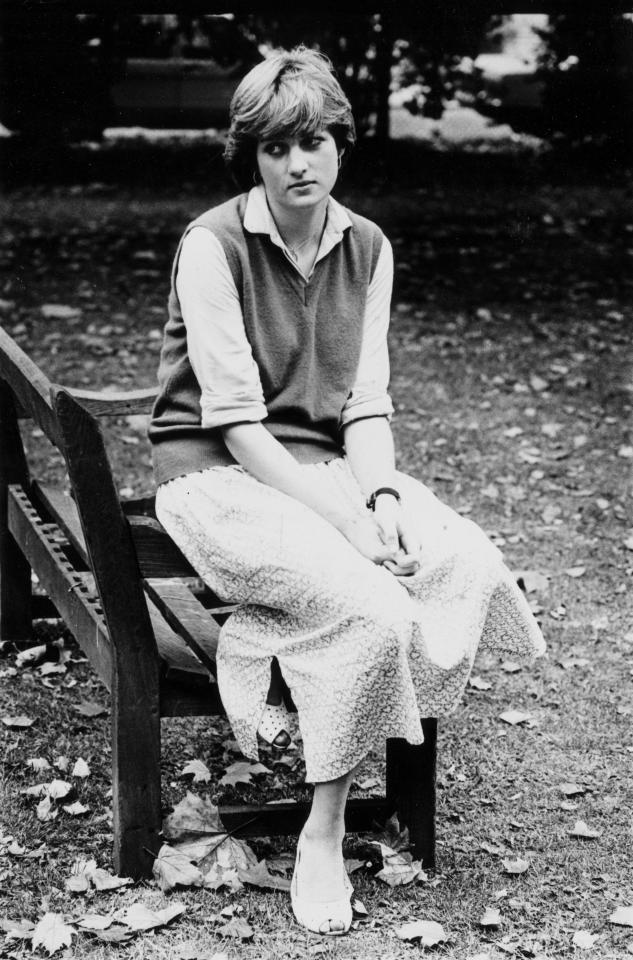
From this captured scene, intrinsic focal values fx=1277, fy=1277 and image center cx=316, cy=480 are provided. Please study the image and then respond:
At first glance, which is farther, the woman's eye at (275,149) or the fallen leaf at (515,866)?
the fallen leaf at (515,866)

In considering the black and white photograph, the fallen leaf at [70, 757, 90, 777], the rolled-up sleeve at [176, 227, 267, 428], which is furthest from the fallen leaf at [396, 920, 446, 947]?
the rolled-up sleeve at [176, 227, 267, 428]

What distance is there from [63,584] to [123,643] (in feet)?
2.05

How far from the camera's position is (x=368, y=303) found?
3256mm

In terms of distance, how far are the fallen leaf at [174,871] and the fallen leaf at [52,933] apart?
0.25m

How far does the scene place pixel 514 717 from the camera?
12.9 ft

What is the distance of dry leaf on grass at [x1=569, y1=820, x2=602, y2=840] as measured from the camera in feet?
10.8

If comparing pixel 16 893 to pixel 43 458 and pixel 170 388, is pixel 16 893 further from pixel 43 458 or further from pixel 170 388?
pixel 43 458

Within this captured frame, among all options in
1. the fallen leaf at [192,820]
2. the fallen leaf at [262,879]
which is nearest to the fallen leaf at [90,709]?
the fallen leaf at [192,820]

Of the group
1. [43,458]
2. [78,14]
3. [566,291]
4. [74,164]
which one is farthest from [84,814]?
[74,164]

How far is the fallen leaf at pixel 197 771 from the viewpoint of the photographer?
3559 mm

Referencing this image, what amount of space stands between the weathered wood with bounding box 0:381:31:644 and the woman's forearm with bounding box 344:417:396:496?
143 centimetres

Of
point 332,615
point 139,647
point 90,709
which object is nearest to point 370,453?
point 332,615

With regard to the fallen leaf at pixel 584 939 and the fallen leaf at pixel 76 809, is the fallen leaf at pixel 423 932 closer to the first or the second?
the fallen leaf at pixel 584 939

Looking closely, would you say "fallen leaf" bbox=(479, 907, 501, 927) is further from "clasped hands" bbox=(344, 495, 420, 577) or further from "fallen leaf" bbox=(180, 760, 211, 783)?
"fallen leaf" bbox=(180, 760, 211, 783)
